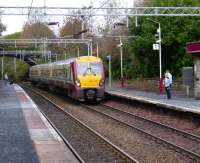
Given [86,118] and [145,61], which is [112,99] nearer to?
[86,118]

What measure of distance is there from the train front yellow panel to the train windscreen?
310mm

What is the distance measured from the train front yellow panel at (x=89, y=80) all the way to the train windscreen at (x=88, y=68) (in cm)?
31

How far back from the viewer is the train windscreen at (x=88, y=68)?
3638 centimetres

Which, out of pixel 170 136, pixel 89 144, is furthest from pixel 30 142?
pixel 170 136

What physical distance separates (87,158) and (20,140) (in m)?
2.70

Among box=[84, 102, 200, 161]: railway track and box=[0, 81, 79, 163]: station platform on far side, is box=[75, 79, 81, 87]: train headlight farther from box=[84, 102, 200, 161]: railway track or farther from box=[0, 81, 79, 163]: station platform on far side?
box=[0, 81, 79, 163]: station platform on far side

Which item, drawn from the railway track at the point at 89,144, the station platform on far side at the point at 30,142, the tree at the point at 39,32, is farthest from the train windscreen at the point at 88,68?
the tree at the point at 39,32

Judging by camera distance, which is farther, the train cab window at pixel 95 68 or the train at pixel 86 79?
the train cab window at pixel 95 68

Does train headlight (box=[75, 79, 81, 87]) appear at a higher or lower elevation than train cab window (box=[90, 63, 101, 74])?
lower

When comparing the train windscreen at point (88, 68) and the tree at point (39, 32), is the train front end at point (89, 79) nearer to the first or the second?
the train windscreen at point (88, 68)

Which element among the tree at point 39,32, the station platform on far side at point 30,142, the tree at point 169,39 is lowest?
the station platform on far side at point 30,142

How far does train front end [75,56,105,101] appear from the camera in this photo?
117ft

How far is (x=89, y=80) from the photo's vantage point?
3594 cm

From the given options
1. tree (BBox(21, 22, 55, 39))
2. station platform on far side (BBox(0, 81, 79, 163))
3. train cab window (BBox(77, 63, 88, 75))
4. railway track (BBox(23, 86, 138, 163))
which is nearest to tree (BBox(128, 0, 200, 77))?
train cab window (BBox(77, 63, 88, 75))
